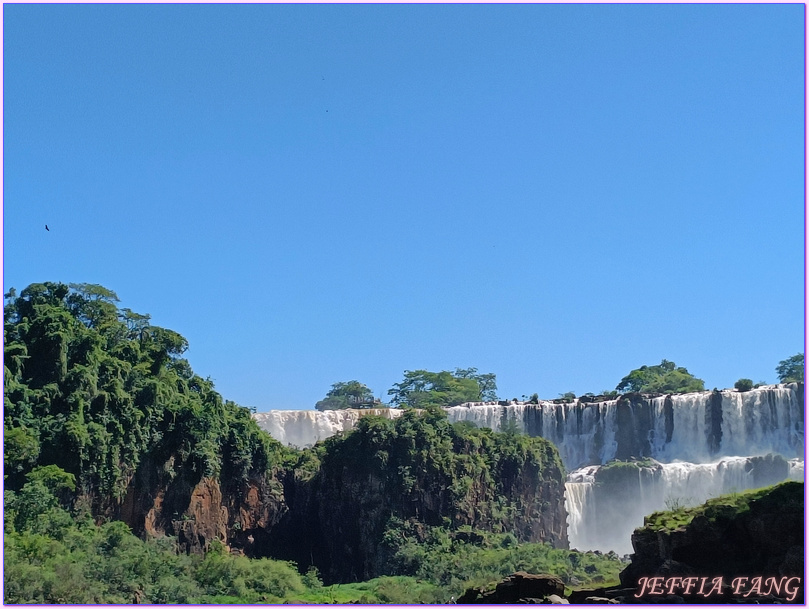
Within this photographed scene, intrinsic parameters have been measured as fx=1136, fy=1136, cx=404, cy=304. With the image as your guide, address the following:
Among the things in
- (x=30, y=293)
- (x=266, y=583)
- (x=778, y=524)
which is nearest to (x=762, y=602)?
(x=778, y=524)

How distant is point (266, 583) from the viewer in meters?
33.8

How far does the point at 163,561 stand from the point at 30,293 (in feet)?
34.0

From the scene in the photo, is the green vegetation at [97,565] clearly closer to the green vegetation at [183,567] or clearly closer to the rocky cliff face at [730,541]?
the green vegetation at [183,567]

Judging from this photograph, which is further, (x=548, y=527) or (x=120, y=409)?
(x=548, y=527)

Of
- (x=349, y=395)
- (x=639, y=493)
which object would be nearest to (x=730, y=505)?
(x=639, y=493)

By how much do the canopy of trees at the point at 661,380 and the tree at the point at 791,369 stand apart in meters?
6.75

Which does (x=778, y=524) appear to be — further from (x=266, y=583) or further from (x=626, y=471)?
(x=626, y=471)

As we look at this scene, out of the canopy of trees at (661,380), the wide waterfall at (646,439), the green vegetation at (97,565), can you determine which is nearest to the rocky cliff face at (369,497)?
the green vegetation at (97,565)

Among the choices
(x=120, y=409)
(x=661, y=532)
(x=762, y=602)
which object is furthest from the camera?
(x=120, y=409)

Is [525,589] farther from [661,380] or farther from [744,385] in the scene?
[661,380]

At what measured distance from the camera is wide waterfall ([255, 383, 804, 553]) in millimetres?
54594

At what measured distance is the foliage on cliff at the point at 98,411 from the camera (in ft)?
107

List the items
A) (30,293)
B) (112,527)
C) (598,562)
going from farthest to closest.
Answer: (598,562)
(30,293)
(112,527)

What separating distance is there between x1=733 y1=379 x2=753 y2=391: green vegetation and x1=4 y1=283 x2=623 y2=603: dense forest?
16.8 metres
